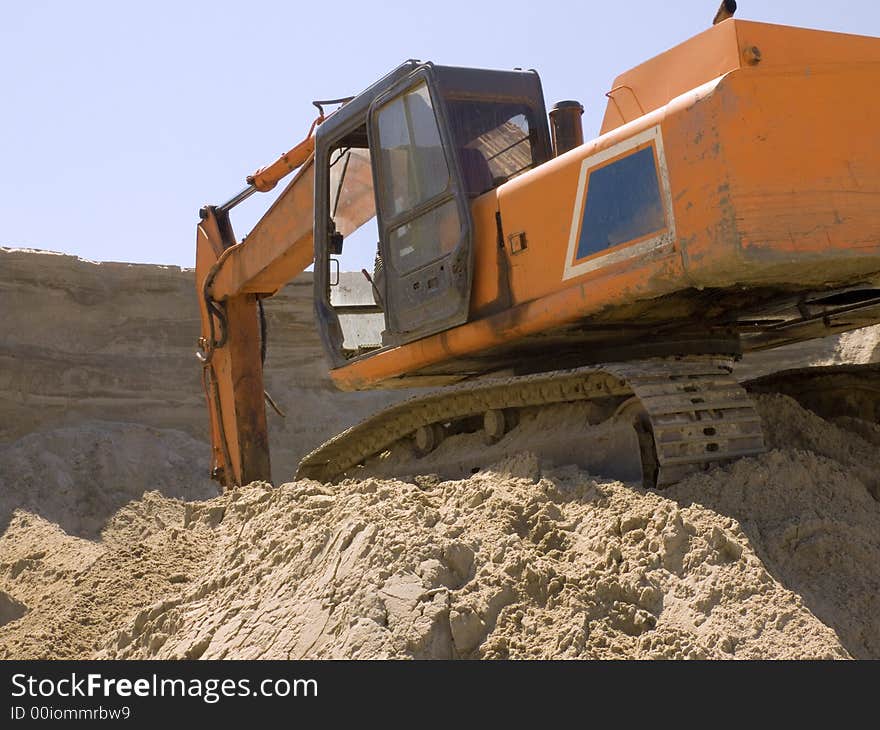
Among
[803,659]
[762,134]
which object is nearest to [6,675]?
[803,659]

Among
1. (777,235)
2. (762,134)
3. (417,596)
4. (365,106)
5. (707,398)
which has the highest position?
(365,106)

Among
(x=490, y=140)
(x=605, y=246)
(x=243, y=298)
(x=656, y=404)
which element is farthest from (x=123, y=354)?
(x=656, y=404)

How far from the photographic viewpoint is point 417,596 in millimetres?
4098

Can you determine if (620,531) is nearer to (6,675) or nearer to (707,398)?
(707,398)

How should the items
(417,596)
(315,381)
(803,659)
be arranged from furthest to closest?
1. (315,381)
2. (417,596)
3. (803,659)

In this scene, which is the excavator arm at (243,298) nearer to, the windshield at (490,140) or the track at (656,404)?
the windshield at (490,140)

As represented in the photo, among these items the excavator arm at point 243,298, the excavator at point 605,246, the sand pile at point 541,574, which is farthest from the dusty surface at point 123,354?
the sand pile at point 541,574

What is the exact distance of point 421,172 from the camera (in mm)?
5922

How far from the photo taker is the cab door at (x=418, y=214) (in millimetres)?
5680

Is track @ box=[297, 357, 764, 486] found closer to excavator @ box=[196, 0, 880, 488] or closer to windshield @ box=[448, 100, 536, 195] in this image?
excavator @ box=[196, 0, 880, 488]

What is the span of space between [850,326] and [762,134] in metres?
2.15

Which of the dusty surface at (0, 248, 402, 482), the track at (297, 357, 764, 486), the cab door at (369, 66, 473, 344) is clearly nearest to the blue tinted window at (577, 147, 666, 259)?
the track at (297, 357, 764, 486)

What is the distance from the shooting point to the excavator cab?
575 centimetres

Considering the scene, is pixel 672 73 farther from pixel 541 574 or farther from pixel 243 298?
pixel 243 298
